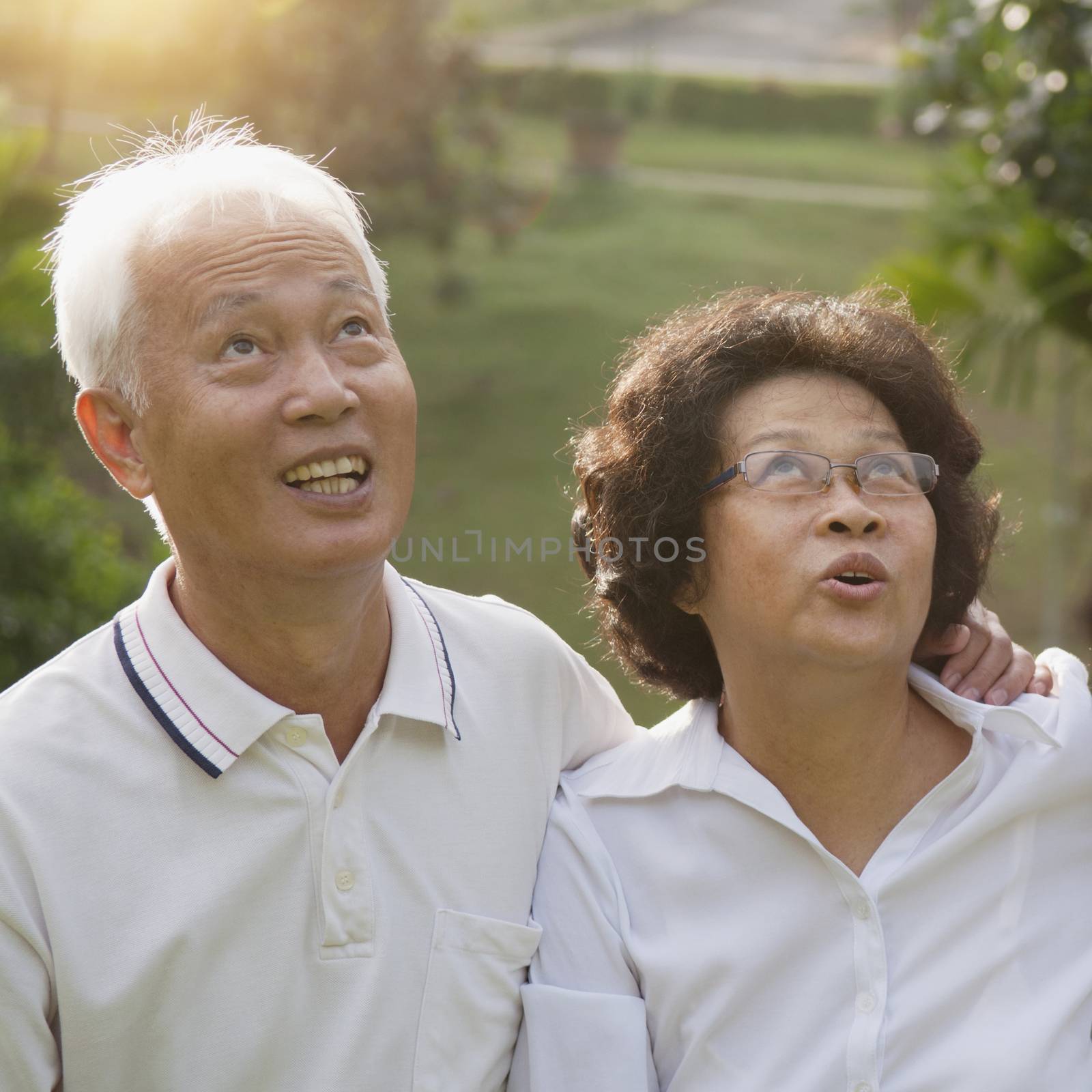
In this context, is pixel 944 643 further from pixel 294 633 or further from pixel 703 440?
pixel 294 633

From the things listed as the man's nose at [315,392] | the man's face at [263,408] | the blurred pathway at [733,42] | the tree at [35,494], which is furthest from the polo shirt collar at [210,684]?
the blurred pathway at [733,42]

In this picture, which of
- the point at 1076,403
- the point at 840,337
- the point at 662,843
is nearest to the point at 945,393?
the point at 840,337

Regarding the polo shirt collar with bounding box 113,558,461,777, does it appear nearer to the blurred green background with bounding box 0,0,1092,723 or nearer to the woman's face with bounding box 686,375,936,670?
the woman's face with bounding box 686,375,936,670

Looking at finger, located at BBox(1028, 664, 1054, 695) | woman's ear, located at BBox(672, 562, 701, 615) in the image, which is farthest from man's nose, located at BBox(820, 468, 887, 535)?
finger, located at BBox(1028, 664, 1054, 695)

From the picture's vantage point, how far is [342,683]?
6.66ft

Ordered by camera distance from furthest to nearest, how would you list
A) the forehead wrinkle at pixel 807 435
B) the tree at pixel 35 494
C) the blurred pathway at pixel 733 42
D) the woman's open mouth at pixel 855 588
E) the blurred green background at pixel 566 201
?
1. the blurred pathway at pixel 733 42
2. the blurred green background at pixel 566 201
3. the tree at pixel 35 494
4. the forehead wrinkle at pixel 807 435
5. the woman's open mouth at pixel 855 588

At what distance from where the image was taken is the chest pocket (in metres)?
1.93

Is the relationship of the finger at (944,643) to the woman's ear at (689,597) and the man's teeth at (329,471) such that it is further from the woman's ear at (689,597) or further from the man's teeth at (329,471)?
the man's teeth at (329,471)

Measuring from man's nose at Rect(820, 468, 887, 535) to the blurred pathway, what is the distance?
418 inches

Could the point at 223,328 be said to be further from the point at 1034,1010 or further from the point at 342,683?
the point at 1034,1010

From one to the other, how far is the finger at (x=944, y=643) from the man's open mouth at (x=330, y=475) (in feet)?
3.19

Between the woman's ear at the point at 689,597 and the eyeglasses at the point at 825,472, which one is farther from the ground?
the eyeglasses at the point at 825,472

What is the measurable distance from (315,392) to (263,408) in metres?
0.07

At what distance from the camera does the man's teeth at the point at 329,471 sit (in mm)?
1892
